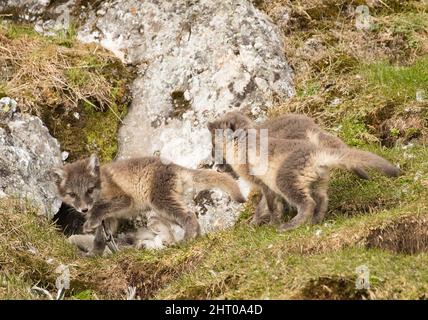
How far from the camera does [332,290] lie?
6.64 metres

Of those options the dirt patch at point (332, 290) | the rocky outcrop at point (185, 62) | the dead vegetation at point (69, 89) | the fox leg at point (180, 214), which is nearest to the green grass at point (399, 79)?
the rocky outcrop at point (185, 62)

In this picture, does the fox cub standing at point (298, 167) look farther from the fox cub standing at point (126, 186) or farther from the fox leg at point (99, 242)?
the fox leg at point (99, 242)

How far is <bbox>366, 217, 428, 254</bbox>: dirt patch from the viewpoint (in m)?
7.88

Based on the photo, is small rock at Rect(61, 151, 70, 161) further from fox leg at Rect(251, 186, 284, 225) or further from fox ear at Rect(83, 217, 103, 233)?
fox leg at Rect(251, 186, 284, 225)

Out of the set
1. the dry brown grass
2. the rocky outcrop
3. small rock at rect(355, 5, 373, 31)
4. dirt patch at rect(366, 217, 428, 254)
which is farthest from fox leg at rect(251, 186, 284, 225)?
small rock at rect(355, 5, 373, 31)

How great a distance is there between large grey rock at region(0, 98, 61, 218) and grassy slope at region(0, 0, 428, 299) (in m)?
0.51

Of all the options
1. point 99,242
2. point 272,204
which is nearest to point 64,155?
point 99,242

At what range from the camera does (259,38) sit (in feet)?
40.1

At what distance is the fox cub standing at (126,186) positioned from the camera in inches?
374

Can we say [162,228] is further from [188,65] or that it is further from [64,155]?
[188,65]

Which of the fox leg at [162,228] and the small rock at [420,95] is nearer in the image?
the fox leg at [162,228]

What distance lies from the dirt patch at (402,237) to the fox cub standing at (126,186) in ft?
6.91
